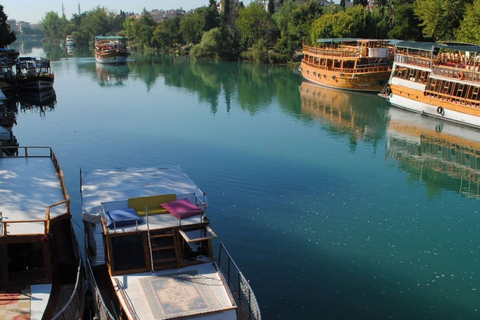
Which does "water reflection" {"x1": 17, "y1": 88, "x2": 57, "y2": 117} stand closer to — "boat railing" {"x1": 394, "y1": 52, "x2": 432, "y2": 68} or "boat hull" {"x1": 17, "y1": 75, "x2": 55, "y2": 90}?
"boat hull" {"x1": 17, "y1": 75, "x2": 55, "y2": 90}

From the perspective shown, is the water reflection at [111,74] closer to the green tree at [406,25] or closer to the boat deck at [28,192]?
the green tree at [406,25]

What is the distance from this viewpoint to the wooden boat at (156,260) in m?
12.6

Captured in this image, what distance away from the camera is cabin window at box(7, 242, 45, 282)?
43.9 feet

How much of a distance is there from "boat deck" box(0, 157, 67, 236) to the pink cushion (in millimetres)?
3009

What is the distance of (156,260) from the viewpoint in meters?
13.9

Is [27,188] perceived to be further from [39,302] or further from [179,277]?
[179,277]

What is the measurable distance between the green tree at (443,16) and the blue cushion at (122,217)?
63.8m

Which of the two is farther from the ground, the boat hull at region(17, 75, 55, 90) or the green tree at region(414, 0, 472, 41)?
the green tree at region(414, 0, 472, 41)

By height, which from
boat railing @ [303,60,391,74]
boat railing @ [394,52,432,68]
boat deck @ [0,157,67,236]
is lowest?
boat deck @ [0,157,67,236]

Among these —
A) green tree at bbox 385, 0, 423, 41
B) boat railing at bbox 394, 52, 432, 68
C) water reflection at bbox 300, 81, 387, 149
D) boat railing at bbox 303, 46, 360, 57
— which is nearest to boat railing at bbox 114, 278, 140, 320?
water reflection at bbox 300, 81, 387, 149

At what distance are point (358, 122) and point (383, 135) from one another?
17.2ft

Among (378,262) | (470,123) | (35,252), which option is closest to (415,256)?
(378,262)

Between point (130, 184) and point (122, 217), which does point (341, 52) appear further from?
point (122, 217)

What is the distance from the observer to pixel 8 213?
14602 millimetres
